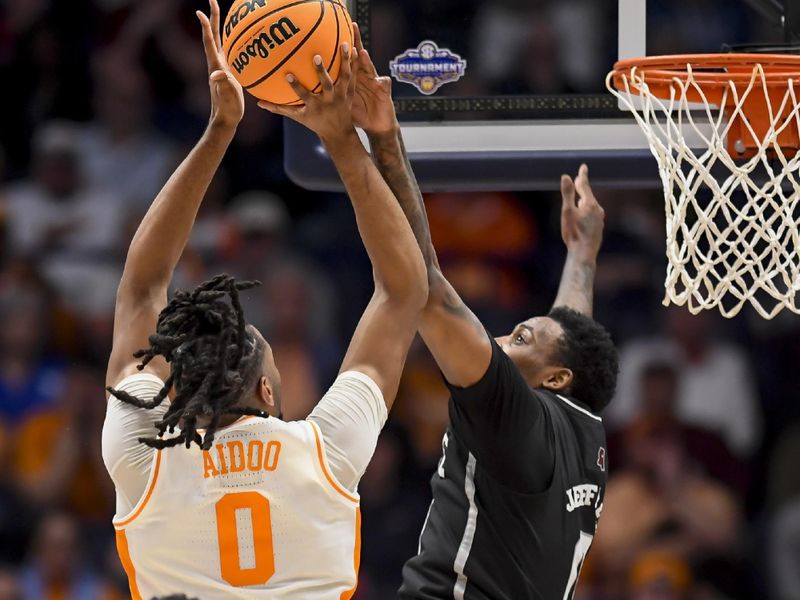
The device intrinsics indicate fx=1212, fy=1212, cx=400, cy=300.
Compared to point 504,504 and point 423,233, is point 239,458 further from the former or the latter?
point 504,504

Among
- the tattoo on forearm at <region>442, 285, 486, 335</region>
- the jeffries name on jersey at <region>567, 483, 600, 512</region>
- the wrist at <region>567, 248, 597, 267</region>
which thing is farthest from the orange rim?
the jeffries name on jersey at <region>567, 483, 600, 512</region>

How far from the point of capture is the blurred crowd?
5570 mm

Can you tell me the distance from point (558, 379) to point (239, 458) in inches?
53.6

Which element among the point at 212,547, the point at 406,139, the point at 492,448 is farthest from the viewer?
the point at 406,139

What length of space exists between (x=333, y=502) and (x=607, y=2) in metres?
2.23

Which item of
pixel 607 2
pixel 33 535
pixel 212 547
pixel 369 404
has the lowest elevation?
pixel 33 535

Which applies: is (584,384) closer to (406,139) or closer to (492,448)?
(492,448)

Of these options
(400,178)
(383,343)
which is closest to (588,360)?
(400,178)

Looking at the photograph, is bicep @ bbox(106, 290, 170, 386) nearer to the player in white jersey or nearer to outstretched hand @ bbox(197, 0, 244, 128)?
the player in white jersey

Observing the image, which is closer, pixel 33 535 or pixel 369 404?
pixel 369 404

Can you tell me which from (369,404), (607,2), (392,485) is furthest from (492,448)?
(392,485)

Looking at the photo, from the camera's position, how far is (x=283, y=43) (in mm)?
2525

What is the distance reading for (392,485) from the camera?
18.4 ft

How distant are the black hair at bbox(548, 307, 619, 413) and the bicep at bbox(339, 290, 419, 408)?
982mm
